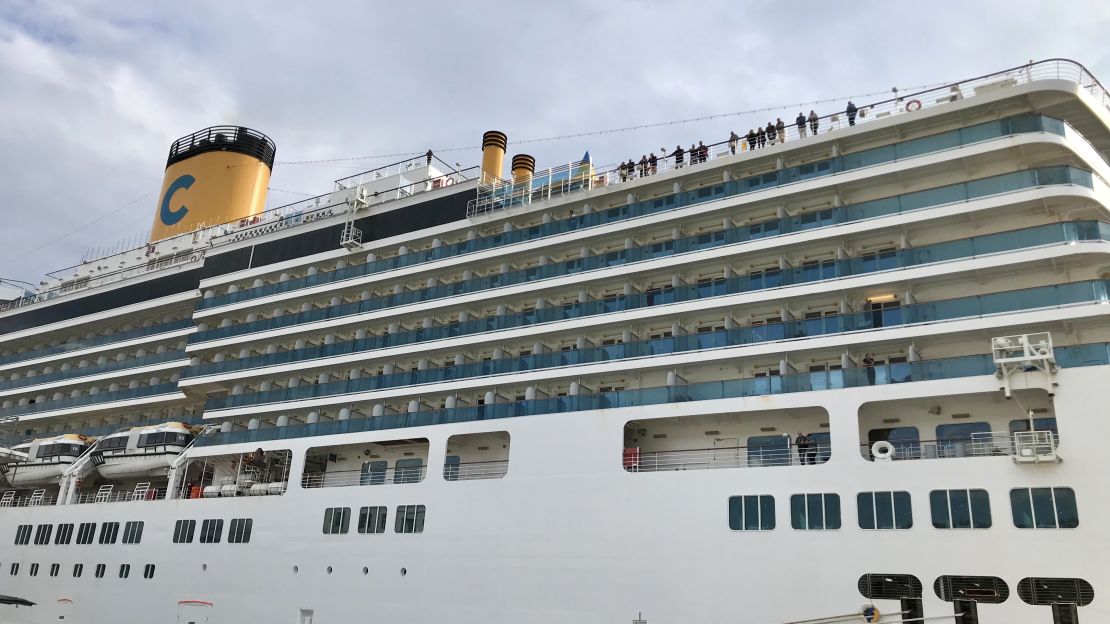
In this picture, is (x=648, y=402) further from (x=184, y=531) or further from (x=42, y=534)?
(x=42, y=534)

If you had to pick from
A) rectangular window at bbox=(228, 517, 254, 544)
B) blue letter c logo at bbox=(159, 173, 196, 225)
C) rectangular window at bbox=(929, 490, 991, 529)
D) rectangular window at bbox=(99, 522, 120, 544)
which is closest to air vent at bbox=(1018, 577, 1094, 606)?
rectangular window at bbox=(929, 490, 991, 529)

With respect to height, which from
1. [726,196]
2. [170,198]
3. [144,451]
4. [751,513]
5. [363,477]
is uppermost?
[170,198]

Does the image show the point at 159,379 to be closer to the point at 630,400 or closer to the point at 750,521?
the point at 630,400

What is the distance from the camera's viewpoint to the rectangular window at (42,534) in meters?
31.3

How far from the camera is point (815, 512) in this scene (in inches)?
688

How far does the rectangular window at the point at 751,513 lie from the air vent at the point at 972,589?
11.1 ft

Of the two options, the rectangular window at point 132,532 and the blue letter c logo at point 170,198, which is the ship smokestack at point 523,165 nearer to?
the rectangular window at point 132,532

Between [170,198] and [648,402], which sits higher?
[170,198]

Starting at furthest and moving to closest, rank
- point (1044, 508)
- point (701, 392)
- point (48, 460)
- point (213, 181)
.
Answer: point (213, 181)
point (48, 460)
point (701, 392)
point (1044, 508)

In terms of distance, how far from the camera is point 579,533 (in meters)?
19.9

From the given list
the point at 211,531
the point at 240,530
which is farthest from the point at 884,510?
the point at 211,531

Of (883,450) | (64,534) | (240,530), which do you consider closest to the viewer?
(883,450)

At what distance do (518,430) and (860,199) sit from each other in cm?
1072

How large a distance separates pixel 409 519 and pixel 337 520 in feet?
8.83
